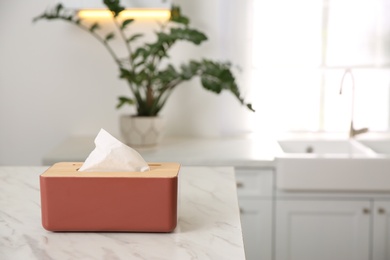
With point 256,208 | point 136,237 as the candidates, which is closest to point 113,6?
point 256,208

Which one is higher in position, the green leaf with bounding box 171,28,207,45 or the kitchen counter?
the green leaf with bounding box 171,28,207,45

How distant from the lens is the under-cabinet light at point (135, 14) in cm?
404

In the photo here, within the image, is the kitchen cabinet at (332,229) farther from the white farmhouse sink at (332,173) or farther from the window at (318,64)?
the window at (318,64)

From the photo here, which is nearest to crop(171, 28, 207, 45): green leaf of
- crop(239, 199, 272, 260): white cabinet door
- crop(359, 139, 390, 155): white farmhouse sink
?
crop(239, 199, 272, 260): white cabinet door

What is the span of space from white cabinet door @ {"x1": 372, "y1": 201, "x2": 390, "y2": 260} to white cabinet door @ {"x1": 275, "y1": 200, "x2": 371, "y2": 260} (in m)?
0.04

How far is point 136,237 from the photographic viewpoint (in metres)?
1.79

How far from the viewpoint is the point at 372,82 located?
14.1 ft

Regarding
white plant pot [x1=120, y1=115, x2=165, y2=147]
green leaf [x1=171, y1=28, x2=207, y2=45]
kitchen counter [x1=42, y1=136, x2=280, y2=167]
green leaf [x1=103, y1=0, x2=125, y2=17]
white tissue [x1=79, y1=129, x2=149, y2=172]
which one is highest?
green leaf [x1=103, y1=0, x2=125, y2=17]

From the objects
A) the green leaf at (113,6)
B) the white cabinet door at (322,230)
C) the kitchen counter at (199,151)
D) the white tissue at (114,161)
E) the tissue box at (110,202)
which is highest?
the green leaf at (113,6)

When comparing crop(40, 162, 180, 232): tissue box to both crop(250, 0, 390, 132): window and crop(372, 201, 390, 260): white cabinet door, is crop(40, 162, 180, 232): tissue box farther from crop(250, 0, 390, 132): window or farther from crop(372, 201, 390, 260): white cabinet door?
crop(250, 0, 390, 132): window

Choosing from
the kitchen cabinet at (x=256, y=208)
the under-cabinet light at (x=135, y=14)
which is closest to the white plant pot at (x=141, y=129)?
the kitchen cabinet at (x=256, y=208)

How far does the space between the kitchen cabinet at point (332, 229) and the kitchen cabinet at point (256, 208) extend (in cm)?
5

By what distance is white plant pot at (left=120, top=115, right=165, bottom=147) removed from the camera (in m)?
3.82

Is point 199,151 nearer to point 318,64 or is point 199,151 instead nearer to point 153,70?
point 153,70
